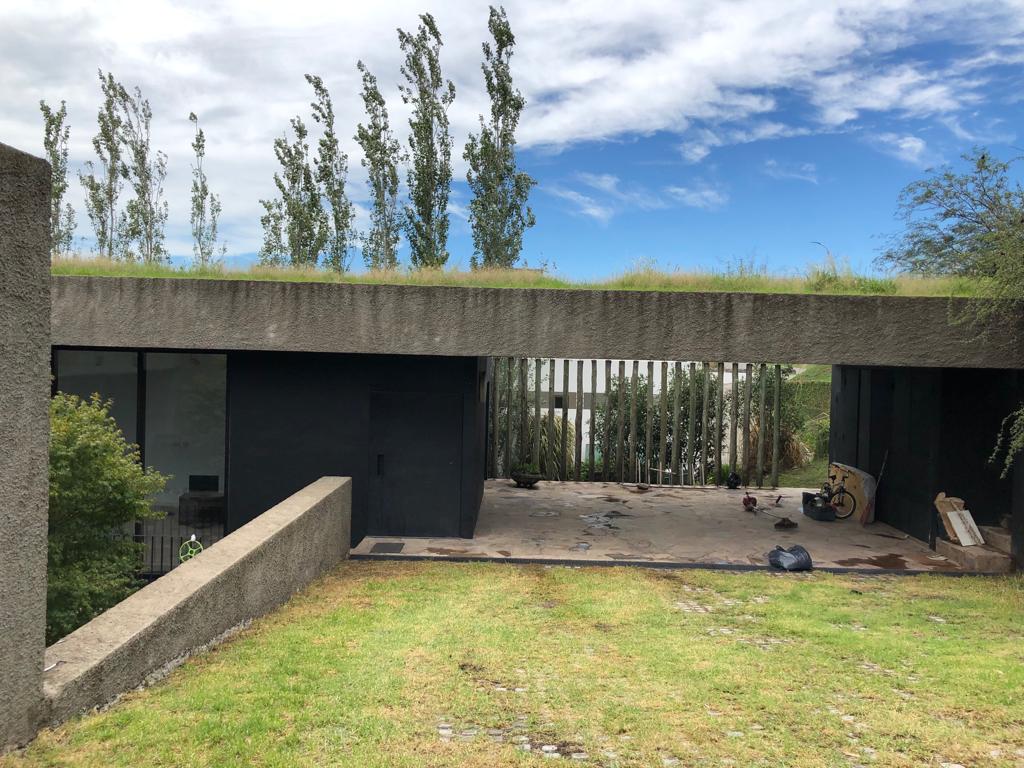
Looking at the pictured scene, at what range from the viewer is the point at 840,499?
13.2 metres

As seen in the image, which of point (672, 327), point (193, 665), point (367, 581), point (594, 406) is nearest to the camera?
point (193, 665)

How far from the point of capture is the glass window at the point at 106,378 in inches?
417

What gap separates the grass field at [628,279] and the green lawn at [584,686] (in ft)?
13.5

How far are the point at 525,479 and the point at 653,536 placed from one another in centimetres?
495

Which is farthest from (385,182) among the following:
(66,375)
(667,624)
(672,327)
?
(667,624)

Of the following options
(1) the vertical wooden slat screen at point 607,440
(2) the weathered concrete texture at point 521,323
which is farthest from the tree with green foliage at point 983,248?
(1) the vertical wooden slat screen at point 607,440

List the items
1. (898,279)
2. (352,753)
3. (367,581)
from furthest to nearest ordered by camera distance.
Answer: (898,279), (367,581), (352,753)

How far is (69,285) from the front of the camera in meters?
9.31

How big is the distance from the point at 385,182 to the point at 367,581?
15396 mm

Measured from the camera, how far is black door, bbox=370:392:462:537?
1050 cm

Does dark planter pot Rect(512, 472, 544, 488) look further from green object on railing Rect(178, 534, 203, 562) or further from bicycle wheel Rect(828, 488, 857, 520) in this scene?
green object on railing Rect(178, 534, 203, 562)

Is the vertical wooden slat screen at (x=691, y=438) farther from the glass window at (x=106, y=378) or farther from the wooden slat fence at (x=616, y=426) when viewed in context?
the glass window at (x=106, y=378)

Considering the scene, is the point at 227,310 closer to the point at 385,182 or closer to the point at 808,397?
the point at 385,182

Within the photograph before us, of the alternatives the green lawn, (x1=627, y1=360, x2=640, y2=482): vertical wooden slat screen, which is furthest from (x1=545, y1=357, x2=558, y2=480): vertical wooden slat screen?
the green lawn
